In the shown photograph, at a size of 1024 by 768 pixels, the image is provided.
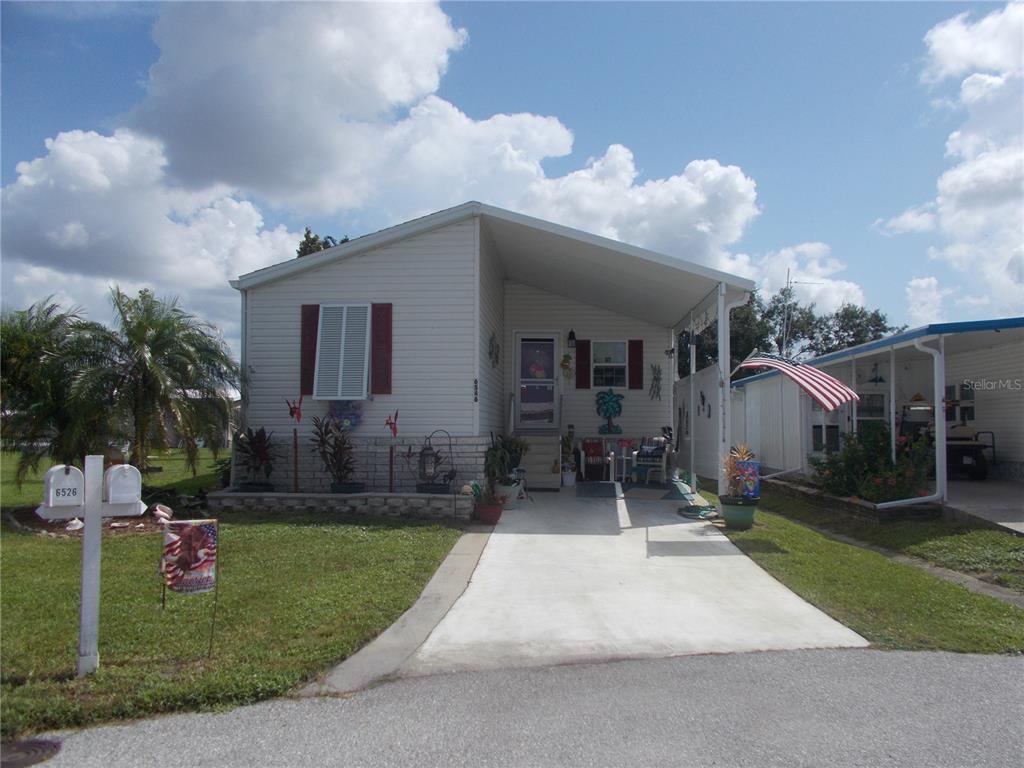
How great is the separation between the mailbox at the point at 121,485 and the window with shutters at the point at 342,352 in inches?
248

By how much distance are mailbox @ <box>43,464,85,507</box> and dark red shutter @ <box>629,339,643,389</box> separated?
11915 mm

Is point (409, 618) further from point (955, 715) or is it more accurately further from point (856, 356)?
point (856, 356)

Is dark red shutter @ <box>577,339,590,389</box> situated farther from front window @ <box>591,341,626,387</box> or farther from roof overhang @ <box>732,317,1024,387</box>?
roof overhang @ <box>732,317,1024,387</box>

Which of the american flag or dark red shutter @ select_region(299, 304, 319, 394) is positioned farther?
dark red shutter @ select_region(299, 304, 319, 394)

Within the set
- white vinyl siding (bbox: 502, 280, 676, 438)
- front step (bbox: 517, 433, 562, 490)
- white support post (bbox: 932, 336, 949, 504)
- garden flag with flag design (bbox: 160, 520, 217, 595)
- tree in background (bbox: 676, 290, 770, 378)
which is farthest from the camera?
tree in background (bbox: 676, 290, 770, 378)

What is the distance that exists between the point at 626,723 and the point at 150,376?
316 inches

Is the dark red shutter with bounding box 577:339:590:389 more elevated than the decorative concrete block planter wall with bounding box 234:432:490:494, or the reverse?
the dark red shutter with bounding box 577:339:590:389

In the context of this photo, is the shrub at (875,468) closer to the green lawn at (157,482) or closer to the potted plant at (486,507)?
the potted plant at (486,507)

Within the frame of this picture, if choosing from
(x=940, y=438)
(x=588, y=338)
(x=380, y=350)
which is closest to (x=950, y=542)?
(x=940, y=438)

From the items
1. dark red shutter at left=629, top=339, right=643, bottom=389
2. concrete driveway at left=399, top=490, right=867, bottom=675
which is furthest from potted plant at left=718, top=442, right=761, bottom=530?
dark red shutter at left=629, top=339, right=643, bottom=389

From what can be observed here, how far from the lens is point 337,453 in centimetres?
1059

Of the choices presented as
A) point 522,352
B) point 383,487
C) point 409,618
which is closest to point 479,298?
point 383,487

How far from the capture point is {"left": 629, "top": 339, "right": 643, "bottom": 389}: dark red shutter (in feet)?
49.9

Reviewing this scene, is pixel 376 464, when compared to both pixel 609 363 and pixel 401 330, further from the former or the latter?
pixel 609 363
